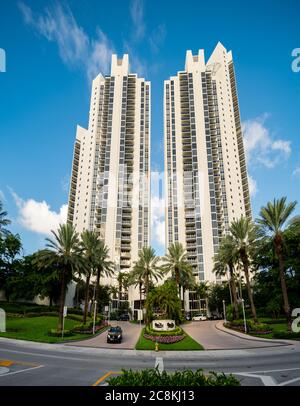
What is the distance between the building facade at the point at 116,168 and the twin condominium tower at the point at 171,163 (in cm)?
36

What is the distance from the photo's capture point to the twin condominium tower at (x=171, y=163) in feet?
297

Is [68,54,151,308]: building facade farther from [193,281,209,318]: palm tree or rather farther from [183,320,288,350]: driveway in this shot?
[183,320,288,350]: driveway

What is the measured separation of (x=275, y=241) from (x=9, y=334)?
3694cm

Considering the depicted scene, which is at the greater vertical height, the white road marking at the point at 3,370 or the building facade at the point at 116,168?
the building facade at the point at 116,168

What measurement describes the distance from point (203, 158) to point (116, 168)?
105ft

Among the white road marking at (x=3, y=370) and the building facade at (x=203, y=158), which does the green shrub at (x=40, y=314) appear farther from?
the building facade at (x=203, y=158)

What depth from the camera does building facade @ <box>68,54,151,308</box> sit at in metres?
92.4

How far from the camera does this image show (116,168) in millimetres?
98688

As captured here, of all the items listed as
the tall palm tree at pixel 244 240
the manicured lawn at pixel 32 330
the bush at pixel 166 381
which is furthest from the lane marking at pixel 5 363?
the tall palm tree at pixel 244 240

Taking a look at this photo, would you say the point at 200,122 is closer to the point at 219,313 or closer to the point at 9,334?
the point at 219,313

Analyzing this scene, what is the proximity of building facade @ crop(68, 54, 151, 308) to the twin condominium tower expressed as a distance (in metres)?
0.36

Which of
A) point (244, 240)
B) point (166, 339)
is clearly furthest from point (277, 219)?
point (166, 339)

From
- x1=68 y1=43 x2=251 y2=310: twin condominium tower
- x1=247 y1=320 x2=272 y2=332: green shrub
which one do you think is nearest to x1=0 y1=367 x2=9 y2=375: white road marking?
x1=247 y1=320 x2=272 y2=332: green shrub

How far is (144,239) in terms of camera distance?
312 feet
